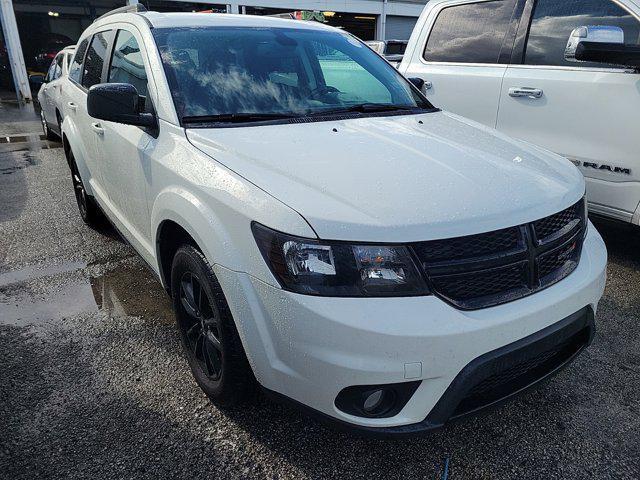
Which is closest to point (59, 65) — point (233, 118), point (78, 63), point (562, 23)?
point (78, 63)

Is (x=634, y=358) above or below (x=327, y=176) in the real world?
below

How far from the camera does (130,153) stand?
106 inches

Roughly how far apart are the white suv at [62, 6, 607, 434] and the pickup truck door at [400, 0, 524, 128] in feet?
5.40

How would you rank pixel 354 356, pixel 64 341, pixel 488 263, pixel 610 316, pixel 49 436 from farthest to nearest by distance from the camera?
pixel 610 316 < pixel 64 341 < pixel 49 436 < pixel 488 263 < pixel 354 356

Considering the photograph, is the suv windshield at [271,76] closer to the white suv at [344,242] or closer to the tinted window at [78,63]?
the white suv at [344,242]

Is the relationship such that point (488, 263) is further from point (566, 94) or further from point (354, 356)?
point (566, 94)

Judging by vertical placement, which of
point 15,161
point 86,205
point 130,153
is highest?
point 130,153

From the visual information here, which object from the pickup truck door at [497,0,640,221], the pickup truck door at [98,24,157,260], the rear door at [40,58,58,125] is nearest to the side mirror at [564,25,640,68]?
the pickup truck door at [497,0,640,221]

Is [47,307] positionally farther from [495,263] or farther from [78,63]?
[495,263]

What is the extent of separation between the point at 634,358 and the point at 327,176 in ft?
6.55

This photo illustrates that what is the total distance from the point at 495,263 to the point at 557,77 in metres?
2.54

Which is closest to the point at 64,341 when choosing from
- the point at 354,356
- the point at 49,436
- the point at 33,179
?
the point at 49,436

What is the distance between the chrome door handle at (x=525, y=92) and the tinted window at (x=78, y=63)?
337cm

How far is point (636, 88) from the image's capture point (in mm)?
3238
